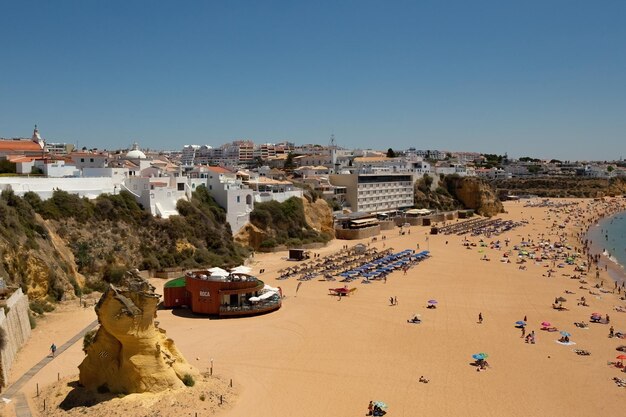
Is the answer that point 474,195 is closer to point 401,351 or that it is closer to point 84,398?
point 401,351

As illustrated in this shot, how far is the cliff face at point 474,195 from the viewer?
8444 cm

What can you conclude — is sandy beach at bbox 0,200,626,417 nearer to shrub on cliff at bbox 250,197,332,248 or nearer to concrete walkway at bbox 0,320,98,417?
concrete walkway at bbox 0,320,98,417

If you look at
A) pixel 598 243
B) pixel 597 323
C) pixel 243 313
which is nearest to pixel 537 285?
pixel 597 323

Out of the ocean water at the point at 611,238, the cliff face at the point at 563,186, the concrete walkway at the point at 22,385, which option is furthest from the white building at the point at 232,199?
the cliff face at the point at 563,186

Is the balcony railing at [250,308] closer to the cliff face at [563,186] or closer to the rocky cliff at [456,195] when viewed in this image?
the rocky cliff at [456,195]

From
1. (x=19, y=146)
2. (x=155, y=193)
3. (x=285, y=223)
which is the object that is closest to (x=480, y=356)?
(x=155, y=193)

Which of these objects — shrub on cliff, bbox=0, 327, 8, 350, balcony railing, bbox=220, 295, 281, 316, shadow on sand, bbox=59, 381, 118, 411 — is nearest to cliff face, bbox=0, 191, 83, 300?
shrub on cliff, bbox=0, 327, 8, 350

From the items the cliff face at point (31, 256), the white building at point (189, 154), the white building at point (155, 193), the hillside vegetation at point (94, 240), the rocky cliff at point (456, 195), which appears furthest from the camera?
the white building at point (189, 154)

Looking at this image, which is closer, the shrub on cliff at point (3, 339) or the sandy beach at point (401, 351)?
the sandy beach at point (401, 351)

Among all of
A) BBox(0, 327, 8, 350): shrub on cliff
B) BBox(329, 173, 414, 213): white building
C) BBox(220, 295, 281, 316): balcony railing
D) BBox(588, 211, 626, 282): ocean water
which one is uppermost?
BBox(329, 173, 414, 213): white building

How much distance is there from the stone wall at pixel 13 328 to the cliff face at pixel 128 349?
3399 millimetres

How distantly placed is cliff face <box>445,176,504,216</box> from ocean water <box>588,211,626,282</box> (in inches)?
583

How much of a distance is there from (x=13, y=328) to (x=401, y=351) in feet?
47.1

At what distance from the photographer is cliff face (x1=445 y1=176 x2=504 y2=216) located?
3324 inches
